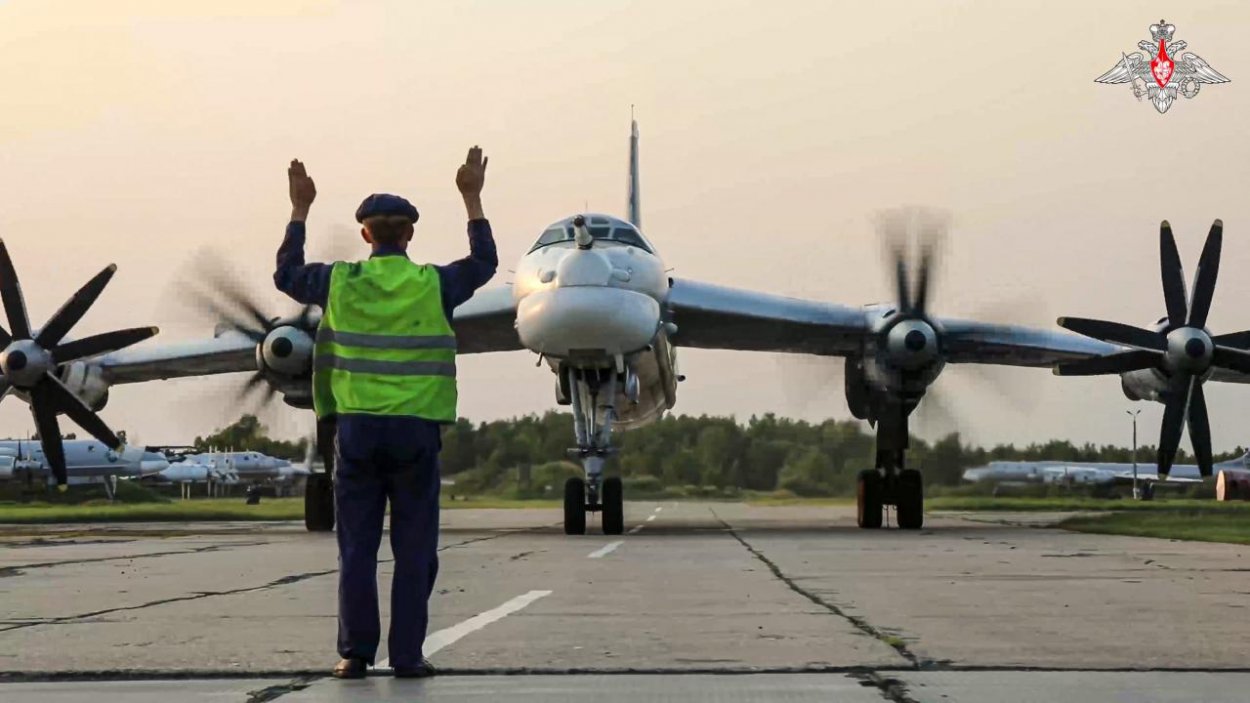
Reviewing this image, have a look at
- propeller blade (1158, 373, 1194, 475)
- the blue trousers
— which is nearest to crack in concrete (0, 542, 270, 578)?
the blue trousers

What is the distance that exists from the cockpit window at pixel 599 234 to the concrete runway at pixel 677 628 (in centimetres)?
622

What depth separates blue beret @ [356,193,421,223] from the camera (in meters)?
5.84

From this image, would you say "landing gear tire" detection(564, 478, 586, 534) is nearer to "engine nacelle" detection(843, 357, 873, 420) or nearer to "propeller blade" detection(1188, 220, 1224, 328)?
"engine nacelle" detection(843, 357, 873, 420)

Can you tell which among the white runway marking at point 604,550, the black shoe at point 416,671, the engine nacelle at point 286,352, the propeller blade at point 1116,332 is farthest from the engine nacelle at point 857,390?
the black shoe at point 416,671

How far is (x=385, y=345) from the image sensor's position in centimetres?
570

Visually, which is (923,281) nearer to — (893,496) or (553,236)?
(893,496)

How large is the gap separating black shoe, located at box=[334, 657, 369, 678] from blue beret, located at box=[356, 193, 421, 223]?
1.64m

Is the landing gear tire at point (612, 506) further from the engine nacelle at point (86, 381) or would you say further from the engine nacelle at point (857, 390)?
the engine nacelle at point (86, 381)

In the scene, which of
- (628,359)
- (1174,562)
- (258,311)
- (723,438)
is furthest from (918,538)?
(723,438)

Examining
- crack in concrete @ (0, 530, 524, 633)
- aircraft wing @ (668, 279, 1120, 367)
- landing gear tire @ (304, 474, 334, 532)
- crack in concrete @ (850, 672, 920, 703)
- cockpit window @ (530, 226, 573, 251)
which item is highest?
cockpit window @ (530, 226, 573, 251)

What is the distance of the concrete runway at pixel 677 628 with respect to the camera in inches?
200

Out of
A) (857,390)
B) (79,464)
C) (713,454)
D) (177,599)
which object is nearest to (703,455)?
(713,454)

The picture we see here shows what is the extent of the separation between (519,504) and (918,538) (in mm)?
34060

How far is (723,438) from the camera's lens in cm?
5828
